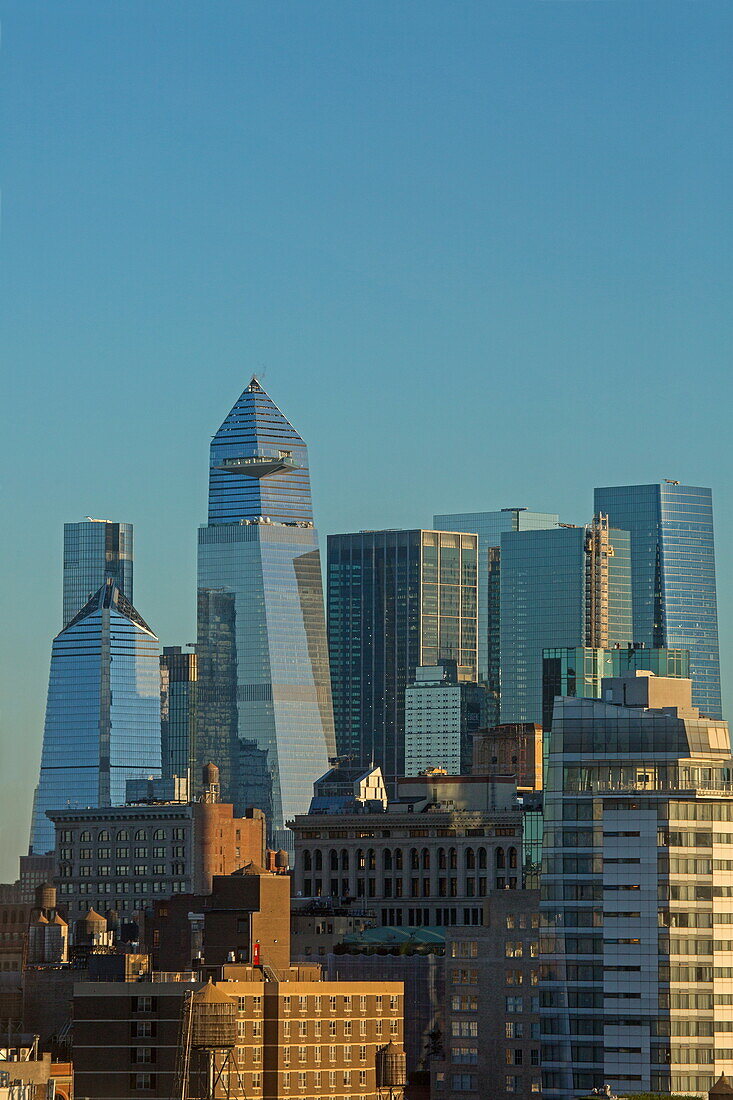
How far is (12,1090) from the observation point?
165750mm

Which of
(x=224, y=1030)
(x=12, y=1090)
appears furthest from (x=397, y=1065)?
(x=12, y=1090)

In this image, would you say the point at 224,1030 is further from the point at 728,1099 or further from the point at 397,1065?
the point at 728,1099

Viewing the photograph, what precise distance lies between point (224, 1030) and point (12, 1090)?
25.9m

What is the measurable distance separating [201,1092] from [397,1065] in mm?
14450

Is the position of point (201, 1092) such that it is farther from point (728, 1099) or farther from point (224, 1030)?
point (728, 1099)

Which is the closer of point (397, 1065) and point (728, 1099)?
point (728, 1099)

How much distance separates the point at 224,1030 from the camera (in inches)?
7461

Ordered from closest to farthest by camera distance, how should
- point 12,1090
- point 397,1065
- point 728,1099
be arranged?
point 12,1090 < point 728,1099 < point 397,1065

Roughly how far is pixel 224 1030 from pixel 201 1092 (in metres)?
4.16

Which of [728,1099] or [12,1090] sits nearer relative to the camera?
[12,1090]

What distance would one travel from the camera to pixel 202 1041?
18862 centimetres

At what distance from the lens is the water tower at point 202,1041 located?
188125 millimetres

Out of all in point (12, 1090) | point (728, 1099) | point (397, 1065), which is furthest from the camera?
point (397, 1065)

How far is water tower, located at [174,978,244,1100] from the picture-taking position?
18812cm
